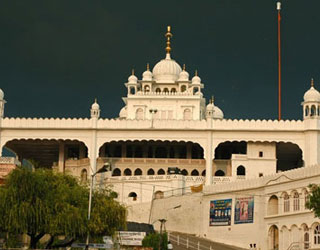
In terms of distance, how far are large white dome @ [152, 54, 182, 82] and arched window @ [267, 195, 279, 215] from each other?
3269 cm

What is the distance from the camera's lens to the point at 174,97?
78.1 metres

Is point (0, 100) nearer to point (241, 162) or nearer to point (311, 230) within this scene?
point (241, 162)

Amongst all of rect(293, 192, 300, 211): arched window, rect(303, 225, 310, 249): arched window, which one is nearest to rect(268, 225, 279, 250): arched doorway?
rect(293, 192, 300, 211): arched window

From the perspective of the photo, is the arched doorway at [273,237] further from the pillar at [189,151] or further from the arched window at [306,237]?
→ the pillar at [189,151]

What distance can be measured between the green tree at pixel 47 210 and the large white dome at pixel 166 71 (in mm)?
42266

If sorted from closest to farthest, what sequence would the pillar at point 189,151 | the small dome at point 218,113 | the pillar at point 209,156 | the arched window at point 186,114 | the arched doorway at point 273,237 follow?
the arched doorway at point 273,237 → the pillar at point 209,156 → the pillar at point 189,151 → the arched window at point 186,114 → the small dome at point 218,113

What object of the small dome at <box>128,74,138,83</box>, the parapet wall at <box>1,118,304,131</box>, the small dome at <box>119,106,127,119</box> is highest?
the small dome at <box>128,74,138,83</box>

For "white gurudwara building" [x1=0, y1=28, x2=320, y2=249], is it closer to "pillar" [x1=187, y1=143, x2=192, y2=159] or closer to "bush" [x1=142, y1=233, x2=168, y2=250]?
"pillar" [x1=187, y1=143, x2=192, y2=159]

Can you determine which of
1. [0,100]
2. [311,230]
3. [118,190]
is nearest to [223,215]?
[311,230]

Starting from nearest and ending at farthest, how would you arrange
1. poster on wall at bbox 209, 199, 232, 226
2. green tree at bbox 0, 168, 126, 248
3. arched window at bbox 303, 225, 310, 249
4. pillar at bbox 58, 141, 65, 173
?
1. green tree at bbox 0, 168, 126, 248
2. arched window at bbox 303, 225, 310, 249
3. poster on wall at bbox 209, 199, 232, 226
4. pillar at bbox 58, 141, 65, 173

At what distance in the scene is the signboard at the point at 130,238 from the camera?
4583 cm

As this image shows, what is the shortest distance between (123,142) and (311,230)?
107ft

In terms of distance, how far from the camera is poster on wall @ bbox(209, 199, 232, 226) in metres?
54.6

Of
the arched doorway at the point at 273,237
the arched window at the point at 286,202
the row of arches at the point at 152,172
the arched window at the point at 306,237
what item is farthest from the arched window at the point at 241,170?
the arched window at the point at 306,237
